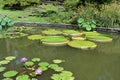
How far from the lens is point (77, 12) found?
38.3ft

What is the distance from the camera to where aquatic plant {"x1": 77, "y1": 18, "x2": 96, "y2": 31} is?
10603 millimetres

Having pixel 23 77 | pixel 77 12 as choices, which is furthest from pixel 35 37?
pixel 23 77

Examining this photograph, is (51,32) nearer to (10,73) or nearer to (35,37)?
(35,37)

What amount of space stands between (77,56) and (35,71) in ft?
6.24

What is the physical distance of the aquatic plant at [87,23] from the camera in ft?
34.8

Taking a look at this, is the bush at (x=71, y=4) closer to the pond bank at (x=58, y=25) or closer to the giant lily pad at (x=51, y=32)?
the pond bank at (x=58, y=25)

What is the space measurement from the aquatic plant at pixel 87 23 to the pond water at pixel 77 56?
4.17ft

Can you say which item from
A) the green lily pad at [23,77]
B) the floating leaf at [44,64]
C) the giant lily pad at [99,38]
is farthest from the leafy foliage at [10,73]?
the giant lily pad at [99,38]

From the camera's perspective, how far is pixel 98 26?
10961 mm

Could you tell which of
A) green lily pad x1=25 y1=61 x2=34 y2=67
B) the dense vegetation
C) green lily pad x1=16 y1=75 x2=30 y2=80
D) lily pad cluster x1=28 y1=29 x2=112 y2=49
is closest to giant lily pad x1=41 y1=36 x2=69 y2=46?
lily pad cluster x1=28 y1=29 x2=112 y2=49

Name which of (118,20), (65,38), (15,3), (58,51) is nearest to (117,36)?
(118,20)

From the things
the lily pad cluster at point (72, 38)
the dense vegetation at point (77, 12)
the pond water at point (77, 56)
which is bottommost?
the pond water at point (77, 56)

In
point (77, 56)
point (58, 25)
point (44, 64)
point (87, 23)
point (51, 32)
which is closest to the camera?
point (44, 64)

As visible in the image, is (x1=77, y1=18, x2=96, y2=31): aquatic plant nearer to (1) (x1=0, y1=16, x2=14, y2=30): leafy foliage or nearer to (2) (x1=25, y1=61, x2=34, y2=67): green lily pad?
(1) (x1=0, y1=16, x2=14, y2=30): leafy foliage
